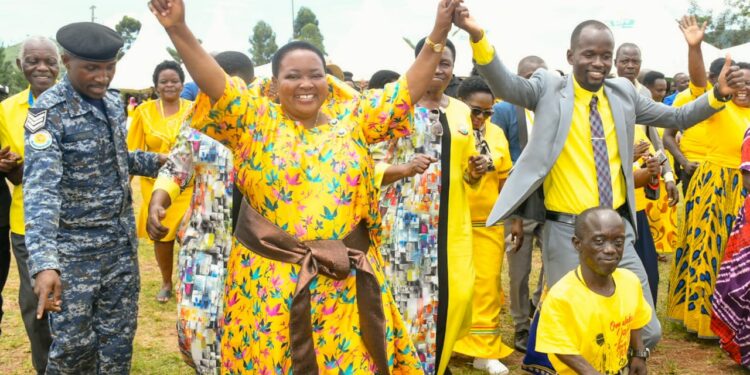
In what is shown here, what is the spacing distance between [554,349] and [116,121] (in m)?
2.46

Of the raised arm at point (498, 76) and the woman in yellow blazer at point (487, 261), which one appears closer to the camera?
the raised arm at point (498, 76)

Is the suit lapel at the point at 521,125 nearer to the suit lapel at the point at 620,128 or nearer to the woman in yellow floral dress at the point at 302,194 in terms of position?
the suit lapel at the point at 620,128

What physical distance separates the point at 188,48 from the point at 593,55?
98.5 inches

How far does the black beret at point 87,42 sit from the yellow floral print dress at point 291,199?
120 cm

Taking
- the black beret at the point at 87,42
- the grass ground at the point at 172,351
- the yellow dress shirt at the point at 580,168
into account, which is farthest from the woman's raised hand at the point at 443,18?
the grass ground at the point at 172,351

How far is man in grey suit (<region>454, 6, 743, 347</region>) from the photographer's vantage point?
4633mm

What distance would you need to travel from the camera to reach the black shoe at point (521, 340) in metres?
6.49

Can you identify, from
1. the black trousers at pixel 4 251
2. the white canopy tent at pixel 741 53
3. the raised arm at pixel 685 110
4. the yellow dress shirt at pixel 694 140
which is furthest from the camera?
the white canopy tent at pixel 741 53

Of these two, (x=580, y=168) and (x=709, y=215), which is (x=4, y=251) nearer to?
(x=580, y=168)

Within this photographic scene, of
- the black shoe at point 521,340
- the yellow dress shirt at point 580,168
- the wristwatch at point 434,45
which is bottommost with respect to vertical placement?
the black shoe at point 521,340

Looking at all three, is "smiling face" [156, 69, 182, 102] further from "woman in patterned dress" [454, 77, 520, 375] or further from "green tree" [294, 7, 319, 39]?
"green tree" [294, 7, 319, 39]

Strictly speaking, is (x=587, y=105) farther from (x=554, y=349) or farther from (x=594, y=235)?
(x=554, y=349)

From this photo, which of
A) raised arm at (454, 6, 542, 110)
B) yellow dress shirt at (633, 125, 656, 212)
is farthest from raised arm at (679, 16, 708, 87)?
raised arm at (454, 6, 542, 110)

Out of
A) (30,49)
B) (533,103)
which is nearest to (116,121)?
(30,49)
